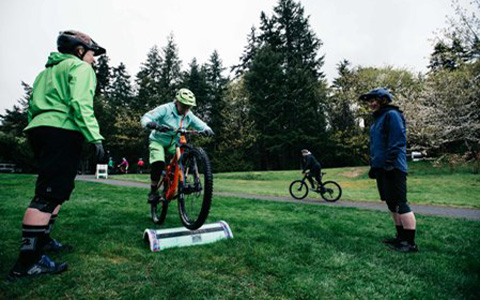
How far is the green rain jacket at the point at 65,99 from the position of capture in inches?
102

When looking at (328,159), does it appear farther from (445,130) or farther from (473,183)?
(473,183)

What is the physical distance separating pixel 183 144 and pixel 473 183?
54.8 ft

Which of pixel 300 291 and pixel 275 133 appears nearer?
pixel 300 291

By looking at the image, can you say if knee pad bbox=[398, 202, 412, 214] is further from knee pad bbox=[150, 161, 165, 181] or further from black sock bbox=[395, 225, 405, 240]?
knee pad bbox=[150, 161, 165, 181]

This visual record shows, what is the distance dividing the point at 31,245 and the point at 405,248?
13.5 feet

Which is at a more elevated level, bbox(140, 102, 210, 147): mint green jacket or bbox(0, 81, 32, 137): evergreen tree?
bbox(0, 81, 32, 137): evergreen tree

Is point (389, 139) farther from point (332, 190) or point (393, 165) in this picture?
point (332, 190)

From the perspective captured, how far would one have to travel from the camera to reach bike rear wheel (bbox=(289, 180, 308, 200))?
11.2m

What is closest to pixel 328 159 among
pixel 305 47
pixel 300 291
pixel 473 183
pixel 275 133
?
pixel 275 133

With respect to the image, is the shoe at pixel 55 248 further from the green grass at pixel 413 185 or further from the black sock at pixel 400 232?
the green grass at pixel 413 185

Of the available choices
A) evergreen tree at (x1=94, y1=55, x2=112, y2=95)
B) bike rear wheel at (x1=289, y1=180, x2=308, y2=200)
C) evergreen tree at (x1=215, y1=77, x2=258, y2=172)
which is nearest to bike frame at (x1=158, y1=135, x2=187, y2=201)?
bike rear wheel at (x1=289, y1=180, x2=308, y2=200)

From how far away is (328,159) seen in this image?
3819 cm

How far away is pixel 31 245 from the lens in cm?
243

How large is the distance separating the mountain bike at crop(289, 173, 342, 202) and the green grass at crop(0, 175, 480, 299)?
6.07 metres
